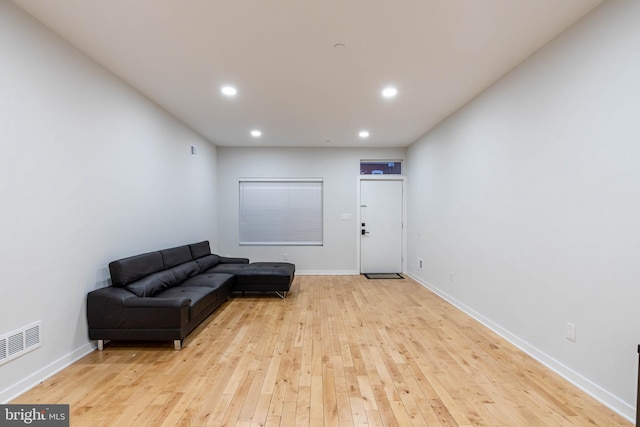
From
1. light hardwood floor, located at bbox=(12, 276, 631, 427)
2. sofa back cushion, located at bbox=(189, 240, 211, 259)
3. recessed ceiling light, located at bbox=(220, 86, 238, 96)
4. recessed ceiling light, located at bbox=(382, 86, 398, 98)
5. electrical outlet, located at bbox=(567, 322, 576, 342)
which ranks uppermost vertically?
recessed ceiling light, located at bbox=(382, 86, 398, 98)

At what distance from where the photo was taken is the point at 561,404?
75.6 inches

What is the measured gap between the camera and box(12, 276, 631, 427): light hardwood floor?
1802mm

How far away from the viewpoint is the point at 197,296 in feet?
10.1

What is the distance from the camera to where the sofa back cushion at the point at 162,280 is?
2.90 meters

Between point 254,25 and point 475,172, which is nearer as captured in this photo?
point 254,25

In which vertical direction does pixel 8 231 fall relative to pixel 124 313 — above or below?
above

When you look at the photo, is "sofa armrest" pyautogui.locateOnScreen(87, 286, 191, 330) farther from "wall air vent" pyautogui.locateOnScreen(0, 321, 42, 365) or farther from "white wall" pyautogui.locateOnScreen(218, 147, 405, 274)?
"white wall" pyautogui.locateOnScreen(218, 147, 405, 274)

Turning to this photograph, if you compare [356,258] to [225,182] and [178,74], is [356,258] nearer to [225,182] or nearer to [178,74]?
[225,182]

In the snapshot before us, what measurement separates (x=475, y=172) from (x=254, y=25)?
9.71 ft

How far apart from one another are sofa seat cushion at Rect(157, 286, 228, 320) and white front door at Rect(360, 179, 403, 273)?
3469mm

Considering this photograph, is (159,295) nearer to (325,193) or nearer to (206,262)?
(206,262)

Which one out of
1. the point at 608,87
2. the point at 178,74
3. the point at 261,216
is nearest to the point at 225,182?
the point at 261,216

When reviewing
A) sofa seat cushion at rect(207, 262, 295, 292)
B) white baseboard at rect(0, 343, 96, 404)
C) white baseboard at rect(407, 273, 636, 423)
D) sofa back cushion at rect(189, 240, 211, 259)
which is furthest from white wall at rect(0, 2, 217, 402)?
white baseboard at rect(407, 273, 636, 423)

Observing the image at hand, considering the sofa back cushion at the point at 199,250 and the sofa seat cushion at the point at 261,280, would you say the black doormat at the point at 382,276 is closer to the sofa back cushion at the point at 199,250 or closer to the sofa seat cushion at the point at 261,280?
the sofa seat cushion at the point at 261,280
